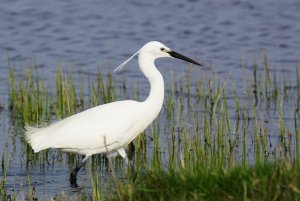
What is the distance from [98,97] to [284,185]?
6.33 metres

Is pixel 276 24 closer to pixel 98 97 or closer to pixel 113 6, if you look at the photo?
pixel 113 6

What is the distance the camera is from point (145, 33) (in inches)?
702

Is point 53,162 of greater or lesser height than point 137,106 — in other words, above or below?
below

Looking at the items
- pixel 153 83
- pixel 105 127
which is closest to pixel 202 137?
pixel 153 83

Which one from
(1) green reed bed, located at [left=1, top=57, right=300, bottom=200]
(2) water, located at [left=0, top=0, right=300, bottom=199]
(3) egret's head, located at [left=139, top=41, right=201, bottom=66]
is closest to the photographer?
(1) green reed bed, located at [left=1, top=57, right=300, bottom=200]

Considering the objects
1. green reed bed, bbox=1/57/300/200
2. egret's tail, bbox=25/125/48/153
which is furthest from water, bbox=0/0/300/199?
egret's tail, bbox=25/125/48/153

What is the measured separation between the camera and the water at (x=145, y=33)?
1519 centimetres

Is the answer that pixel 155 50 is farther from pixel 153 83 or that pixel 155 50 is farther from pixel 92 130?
pixel 92 130

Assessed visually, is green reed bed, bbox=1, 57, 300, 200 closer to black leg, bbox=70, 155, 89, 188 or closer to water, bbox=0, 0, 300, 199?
black leg, bbox=70, 155, 89, 188

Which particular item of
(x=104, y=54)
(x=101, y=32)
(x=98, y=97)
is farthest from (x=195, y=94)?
(x=101, y=32)

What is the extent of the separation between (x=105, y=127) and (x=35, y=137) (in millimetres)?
821

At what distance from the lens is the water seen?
15.2 metres

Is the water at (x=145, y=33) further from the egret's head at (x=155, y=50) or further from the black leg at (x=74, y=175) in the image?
the egret's head at (x=155, y=50)

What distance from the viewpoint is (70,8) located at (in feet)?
66.2
